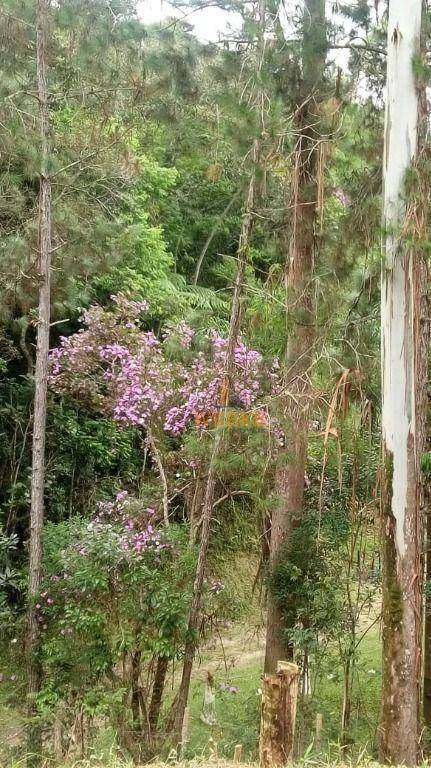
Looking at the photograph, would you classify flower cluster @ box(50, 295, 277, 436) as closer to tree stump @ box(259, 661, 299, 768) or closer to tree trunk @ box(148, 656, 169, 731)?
tree trunk @ box(148, 656, 169, 731)

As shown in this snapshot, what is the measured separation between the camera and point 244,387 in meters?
8.23

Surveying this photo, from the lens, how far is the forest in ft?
15.1

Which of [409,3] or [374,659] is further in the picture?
[374,659]

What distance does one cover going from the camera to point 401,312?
4609 mm

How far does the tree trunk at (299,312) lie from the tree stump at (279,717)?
8.87ft

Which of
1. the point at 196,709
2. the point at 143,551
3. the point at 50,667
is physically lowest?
the point at 196,709

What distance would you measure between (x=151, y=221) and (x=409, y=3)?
9.34m

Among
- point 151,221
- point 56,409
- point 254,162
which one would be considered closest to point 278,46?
point 254,162

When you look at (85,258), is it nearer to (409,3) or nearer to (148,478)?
(148,478)

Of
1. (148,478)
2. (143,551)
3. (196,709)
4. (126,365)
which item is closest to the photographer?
(143,551)

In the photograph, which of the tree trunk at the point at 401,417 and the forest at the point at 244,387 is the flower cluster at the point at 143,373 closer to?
the forest at the point at 244,387

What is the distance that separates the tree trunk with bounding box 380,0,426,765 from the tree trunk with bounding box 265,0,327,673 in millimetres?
1156
